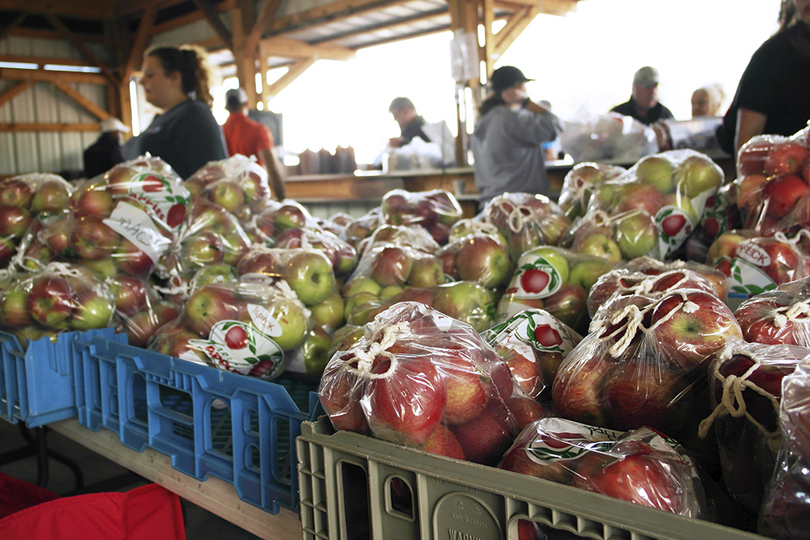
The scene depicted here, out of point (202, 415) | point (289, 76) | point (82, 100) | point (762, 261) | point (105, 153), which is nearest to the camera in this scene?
point (202, 415)

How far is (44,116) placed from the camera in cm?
1191

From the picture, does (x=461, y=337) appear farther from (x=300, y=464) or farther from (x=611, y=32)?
(x=611, y=32)

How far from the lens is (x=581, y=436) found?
0.75 meters

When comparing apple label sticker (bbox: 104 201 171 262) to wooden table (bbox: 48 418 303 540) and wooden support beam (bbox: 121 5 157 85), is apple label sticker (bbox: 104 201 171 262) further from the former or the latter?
wooden support beam (bbox: 121 5 157 85)

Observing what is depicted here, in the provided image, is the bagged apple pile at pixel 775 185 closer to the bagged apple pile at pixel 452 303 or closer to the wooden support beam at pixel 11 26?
the bagged apple pile at pixel 452 303

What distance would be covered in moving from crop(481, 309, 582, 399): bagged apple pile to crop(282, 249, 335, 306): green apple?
0.54 meters

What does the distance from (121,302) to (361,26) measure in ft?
27.6

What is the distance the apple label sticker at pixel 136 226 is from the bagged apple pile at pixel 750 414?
1.44 metres

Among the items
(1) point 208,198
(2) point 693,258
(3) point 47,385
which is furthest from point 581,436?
(1) point 208,198

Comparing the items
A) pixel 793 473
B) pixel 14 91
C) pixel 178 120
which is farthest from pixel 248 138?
pixel 14 91

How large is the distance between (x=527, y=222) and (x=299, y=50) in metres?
8.96

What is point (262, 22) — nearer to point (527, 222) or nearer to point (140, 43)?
point (140, 43)

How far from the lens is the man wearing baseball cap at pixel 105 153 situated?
18.1 ft

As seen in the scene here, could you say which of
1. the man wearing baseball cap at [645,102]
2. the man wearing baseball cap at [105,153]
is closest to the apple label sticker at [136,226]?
the man wearing baseball cap at [105,153]
